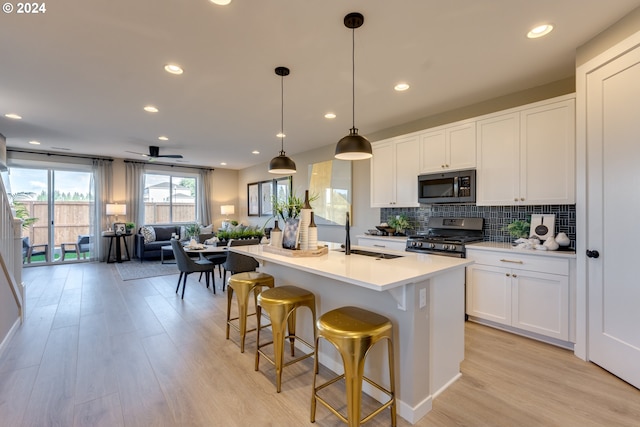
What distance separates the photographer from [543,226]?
3.02 m

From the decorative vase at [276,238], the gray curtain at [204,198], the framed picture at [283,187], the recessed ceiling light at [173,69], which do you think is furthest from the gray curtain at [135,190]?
the decorative vase at [276,238]

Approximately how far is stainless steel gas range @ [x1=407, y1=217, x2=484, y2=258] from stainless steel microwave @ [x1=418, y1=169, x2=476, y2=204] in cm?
40

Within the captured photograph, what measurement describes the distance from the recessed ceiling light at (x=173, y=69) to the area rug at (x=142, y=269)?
419 centimetres

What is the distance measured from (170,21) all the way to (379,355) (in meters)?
2.79

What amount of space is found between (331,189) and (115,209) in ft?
18.0

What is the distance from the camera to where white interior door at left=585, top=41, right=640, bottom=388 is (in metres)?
2.06

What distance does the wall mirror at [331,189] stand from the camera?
551 cm

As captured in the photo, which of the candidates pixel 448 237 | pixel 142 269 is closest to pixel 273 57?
pixel 448 237

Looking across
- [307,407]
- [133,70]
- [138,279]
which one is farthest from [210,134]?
[307,407]

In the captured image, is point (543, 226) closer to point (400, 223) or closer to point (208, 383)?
point (400, 223)

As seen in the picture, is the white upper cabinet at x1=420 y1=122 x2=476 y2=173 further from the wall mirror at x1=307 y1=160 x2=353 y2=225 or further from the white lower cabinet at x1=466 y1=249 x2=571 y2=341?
the wall mirror at x1=307 y1=160 x2=353 y2=225

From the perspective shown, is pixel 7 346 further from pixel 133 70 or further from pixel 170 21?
pixel 170 21

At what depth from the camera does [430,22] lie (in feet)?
6.91

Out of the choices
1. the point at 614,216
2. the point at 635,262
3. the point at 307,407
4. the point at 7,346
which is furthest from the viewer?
the point at 7,346
